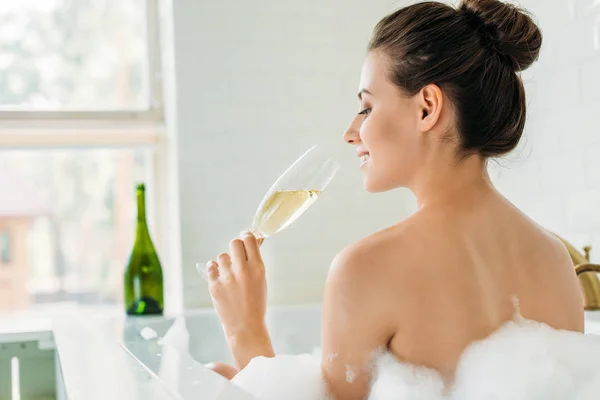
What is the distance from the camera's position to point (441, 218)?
3.56ft

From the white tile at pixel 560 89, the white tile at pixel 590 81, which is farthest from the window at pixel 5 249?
the white tile at pixel 590 81

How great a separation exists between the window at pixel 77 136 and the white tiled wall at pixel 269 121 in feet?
0.79

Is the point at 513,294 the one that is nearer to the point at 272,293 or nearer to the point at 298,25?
the point at 272,293

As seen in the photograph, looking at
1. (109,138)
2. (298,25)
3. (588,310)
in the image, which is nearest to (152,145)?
(109,138)

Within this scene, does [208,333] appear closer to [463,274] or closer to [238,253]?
[238,253]

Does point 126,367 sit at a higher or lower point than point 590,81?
lower

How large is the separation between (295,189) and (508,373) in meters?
0.42

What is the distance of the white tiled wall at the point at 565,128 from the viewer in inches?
76.7

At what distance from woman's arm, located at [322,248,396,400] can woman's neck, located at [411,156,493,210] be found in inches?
5.8

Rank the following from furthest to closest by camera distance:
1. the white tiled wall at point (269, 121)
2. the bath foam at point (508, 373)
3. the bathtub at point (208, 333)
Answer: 1. the white tiled wall at point (269, 121)
2. the bathtub at point (208, 333)
3. the bath foam at point (508, 373)

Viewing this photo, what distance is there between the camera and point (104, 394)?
0.99 m

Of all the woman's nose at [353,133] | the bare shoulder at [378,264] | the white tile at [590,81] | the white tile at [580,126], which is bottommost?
the bare shoulder at [378,264]

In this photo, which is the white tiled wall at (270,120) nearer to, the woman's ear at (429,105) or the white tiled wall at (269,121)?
the white tiled wall at (269,121)

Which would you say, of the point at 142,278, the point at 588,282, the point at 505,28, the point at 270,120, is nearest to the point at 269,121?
the point at 270,120
